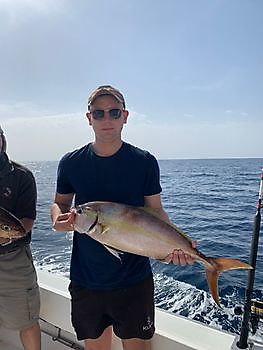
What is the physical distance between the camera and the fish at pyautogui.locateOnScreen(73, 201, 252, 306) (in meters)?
1.54

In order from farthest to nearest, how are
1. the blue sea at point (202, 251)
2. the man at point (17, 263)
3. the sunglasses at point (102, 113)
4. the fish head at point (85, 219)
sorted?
the blue sea at point (202, 251) < the man at point (17, 263) < the sunglasses at point (102, 113) < the fish head at point (85, 219)

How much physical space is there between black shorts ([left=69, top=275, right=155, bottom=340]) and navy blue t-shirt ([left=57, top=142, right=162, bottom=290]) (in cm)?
5

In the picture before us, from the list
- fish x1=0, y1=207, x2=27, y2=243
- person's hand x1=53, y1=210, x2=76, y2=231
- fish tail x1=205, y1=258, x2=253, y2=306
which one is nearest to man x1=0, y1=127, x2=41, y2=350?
fish x1=0, y1=207, x2=27, y2=243

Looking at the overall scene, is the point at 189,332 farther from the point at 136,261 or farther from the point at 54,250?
the point at 54,250

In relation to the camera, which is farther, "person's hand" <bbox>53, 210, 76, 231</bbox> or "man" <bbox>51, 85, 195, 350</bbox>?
"man" <bbox>51, 85, 195, 350</bbox>

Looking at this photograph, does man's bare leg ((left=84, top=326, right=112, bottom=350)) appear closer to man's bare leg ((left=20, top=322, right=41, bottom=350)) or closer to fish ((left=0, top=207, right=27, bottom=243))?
man's bare leg ((left=20, top=322, right=41, bottom=350))

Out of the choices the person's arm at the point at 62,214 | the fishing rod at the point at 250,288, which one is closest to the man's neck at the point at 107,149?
the person's arm at the point at 62,214

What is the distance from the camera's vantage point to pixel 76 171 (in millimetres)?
1782

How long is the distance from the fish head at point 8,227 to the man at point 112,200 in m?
0.21

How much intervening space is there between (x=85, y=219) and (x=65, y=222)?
129 mm

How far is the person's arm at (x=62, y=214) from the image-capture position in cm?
159

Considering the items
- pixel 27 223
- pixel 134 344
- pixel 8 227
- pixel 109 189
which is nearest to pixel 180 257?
pixel 109 189

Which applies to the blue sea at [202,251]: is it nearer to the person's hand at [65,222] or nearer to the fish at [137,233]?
the fish at [137,233]

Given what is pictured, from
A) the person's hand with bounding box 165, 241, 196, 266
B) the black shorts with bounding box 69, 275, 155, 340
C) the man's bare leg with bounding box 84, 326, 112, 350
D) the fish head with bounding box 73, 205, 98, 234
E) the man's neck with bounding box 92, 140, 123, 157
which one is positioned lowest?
the man's bare leg with bounding box 84, 326, 112, 350
